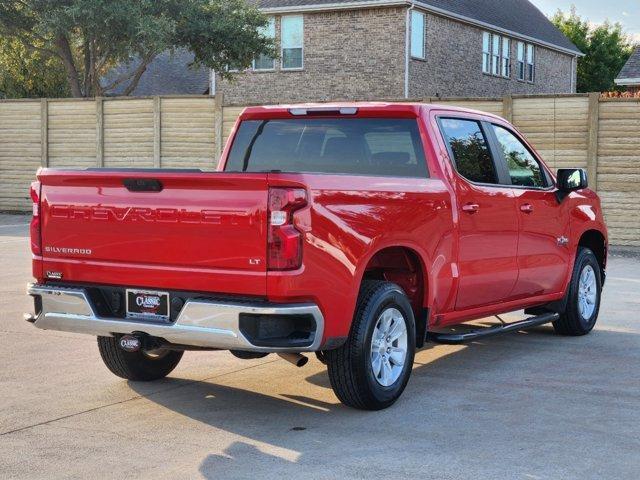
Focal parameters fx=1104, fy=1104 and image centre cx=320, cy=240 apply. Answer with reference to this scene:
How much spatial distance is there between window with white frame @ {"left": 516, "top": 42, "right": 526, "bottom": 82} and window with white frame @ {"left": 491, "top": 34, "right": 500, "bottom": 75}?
6.85 feet

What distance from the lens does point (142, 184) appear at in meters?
6.31

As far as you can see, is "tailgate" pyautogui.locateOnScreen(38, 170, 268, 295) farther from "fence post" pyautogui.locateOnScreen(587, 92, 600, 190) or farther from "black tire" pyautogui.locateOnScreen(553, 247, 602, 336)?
"fence post" pyautogui.locateOnScreen(587, 92, 600, 190)

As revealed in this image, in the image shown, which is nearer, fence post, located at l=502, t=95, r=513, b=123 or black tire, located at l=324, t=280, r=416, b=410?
black tire, located at l=324, t=280, r=416, b=410

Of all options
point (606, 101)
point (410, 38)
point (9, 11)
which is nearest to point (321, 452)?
point (606, 101)

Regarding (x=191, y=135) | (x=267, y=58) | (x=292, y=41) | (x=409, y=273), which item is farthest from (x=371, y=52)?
(x=409, y=273)

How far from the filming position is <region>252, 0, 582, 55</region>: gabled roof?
3434 centimetres

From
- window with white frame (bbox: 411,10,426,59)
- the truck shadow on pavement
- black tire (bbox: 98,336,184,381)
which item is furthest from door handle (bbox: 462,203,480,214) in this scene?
window with white frame (bbox: 411,10,426,59)

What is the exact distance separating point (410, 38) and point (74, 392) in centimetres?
2793

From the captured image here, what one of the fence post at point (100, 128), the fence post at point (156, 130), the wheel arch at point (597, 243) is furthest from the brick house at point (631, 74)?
the wheel arch at point (597, 243)

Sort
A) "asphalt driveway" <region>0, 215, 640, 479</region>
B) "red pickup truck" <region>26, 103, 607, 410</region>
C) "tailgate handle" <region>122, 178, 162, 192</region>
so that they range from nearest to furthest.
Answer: "asphalt driveway" <region>0, 215, 640, 479</region> < "red pickup truck" <region>26, 103, 607, 410</region> < "tailgate handle" <region>122, 178, 162, 192</region>

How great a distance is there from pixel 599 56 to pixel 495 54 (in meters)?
A: 21.7

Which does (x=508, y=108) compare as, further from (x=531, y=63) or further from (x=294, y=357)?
(x=531, y=63)

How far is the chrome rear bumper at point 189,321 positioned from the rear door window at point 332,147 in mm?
1777

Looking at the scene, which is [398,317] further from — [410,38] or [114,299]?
[410,38]
